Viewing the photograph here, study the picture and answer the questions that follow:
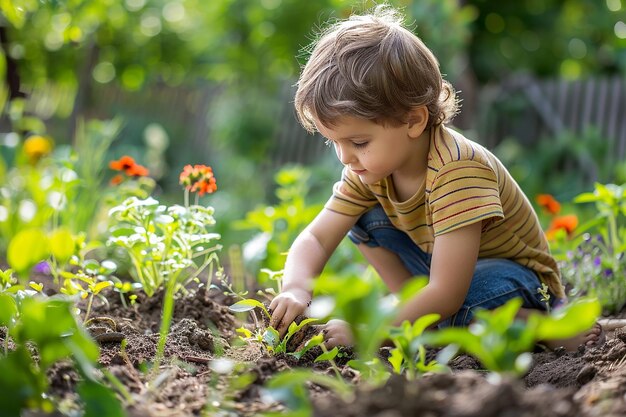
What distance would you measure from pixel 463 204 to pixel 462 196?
0.02 meters

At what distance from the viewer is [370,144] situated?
1.82m

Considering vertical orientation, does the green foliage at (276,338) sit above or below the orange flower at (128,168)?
below

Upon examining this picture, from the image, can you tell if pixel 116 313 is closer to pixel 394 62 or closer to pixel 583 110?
pixel 394 62

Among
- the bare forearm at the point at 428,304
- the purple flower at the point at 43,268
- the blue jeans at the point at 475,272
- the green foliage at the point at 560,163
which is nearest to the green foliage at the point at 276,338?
the bare forearm at the point at 428,304

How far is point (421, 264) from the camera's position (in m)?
2.23

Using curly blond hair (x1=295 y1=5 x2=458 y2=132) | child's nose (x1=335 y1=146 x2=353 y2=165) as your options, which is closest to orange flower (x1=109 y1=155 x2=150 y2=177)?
curly blond hair (x1=295 y1=5 x2=458 y2=132)

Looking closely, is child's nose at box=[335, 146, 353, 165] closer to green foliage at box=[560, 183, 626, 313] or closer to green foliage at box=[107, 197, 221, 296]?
green foliage at box=[107, 197, 221, 296]

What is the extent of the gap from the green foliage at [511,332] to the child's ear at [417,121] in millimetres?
914

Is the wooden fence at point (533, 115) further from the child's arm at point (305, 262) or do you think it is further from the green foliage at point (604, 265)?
the child's arm at point (305, 262)

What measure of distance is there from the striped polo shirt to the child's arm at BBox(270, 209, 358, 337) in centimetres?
5

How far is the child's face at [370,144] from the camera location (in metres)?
1.80

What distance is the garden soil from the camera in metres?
0.96

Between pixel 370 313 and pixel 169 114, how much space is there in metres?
7.95

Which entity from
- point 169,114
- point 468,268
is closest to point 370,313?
point 468,268
